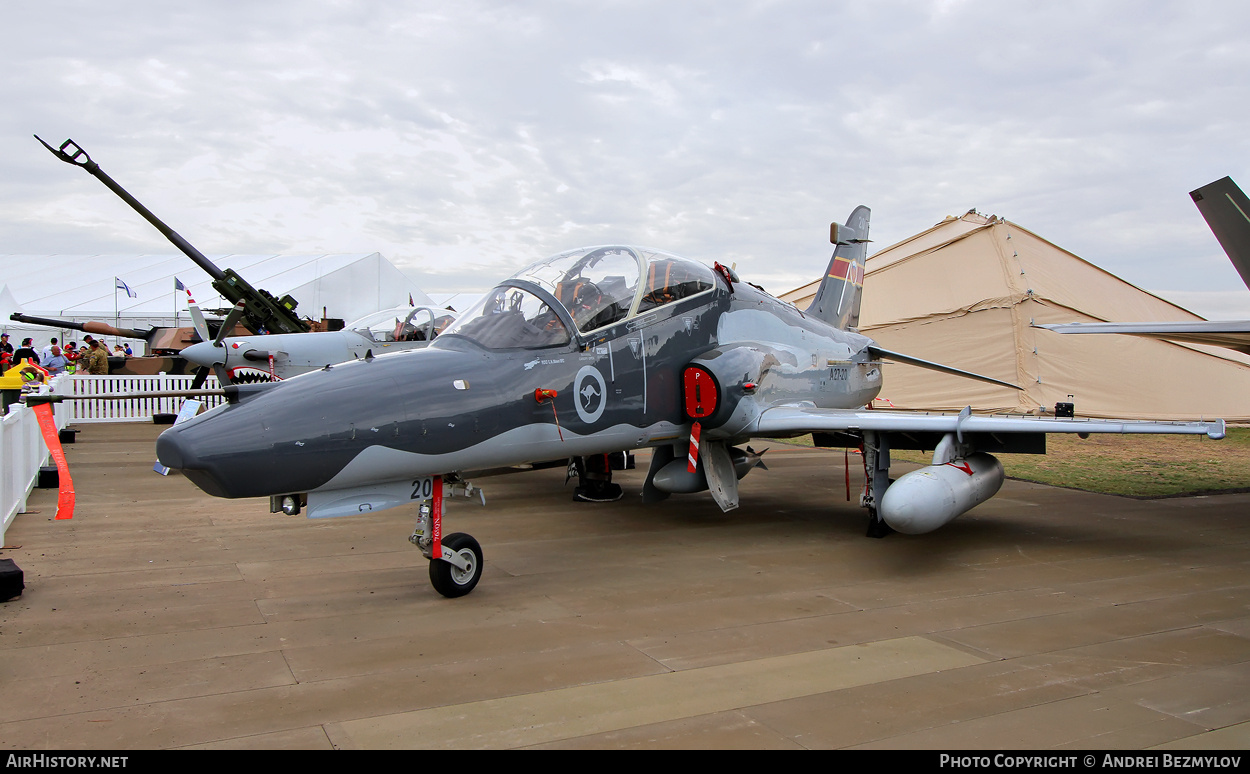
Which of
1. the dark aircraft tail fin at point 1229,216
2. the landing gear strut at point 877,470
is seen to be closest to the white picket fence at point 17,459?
the landing gear strut at point 877,470

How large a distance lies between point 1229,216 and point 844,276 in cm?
479

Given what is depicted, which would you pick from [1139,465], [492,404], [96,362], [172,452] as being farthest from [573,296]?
[96,362]

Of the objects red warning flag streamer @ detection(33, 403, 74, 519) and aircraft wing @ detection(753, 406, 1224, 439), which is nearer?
red warning flag streamer @ detection(33, 403, 74, 519)

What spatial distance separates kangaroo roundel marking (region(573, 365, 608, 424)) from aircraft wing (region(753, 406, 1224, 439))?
1999 mm

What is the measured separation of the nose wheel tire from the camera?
5.66 m

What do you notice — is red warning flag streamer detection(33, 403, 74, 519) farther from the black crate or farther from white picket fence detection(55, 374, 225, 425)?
white picket fence detection(55, 374, 225, 425)

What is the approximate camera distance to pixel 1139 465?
1370 centimetres

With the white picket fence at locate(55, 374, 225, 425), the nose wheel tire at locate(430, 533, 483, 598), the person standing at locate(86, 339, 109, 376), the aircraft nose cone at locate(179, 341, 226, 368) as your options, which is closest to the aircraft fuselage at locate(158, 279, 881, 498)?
the nose wheel tire at locate(430, 533, 483, 598)

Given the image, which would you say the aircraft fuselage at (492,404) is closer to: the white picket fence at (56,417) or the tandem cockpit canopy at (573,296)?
the tandem cockpit canopy at (573,296)

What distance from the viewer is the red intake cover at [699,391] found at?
24.4 feet

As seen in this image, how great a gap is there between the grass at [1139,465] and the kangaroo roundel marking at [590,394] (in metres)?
8.03
